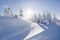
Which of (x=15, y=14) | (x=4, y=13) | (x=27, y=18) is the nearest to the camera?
(x=4, y=13)

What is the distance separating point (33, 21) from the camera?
3.65 meters

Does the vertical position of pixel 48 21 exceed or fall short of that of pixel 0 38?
it falls short

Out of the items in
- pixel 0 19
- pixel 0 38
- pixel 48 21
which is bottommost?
pixel 48 21

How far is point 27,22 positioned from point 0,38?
1.64 metres

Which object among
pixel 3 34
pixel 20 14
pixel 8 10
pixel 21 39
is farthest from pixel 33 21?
pixel 3 34

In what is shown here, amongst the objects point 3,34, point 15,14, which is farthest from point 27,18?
point 3,34

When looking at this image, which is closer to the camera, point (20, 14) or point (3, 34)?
point (3, 34)

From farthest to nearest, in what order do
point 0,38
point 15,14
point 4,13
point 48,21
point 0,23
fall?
1. point 48,21
2. point 15,14
3. point 4,13
4. point 0,23
5. point 0,38

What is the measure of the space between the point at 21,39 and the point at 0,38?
0.61m

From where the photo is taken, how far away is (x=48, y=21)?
453cm

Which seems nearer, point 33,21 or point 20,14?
point 20,14

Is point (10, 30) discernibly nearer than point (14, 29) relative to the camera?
Yes

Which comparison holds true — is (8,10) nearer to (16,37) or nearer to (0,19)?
(0,19)

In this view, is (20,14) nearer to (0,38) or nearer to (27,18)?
(27,18)
